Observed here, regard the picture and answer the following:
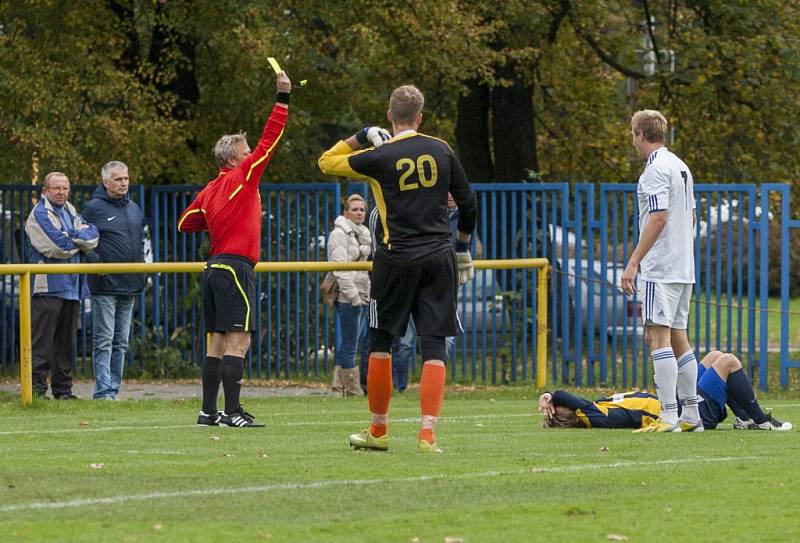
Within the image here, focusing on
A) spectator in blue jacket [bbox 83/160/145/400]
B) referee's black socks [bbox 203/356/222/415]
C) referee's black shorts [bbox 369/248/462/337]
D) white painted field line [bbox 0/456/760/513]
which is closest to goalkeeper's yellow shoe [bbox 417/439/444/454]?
referee's black shorts [bbox 369/248/462/337]

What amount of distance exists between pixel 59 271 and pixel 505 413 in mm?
3736

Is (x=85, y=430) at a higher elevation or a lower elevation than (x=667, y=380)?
lower

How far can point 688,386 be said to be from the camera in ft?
34.8

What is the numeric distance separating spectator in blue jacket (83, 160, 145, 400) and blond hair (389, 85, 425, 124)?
571 cm

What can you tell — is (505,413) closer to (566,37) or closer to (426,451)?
(426,451)

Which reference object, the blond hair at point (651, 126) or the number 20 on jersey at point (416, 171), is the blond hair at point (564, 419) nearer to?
the blond hair at point (651, 126)

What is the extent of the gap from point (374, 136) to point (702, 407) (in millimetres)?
3252

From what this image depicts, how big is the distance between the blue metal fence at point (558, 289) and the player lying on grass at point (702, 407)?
5115 millimetres

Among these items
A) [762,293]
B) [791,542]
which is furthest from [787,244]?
[791,542]

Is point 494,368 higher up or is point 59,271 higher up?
point 59,271

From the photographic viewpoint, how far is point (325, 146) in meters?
25.4

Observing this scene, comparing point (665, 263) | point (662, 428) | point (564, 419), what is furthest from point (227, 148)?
point (662, 428)

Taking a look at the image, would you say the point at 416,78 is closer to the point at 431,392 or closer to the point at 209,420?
the point at 209,420

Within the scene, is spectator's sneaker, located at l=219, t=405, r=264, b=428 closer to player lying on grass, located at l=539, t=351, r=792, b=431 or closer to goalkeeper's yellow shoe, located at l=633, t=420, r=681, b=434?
player lying on grass, located at l=539, t=351, r=792, b=431
